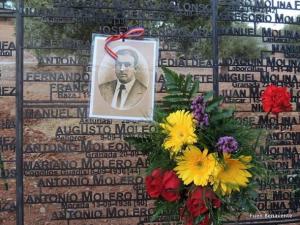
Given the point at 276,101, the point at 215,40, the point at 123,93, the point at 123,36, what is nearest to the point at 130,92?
the point at 123,93

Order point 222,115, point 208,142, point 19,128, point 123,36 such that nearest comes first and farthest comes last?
point 208,142 → point 222,115 → point 19,128 → point 123,36

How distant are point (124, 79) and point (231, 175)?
1723mm

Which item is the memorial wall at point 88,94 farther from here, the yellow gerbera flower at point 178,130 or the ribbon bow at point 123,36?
the yellow gerbera flower at point 178,130

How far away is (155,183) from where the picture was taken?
9.80ft

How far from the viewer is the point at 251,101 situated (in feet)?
16.1

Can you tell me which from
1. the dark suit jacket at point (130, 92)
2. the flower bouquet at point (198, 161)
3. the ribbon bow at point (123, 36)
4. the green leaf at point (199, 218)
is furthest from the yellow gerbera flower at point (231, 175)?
the ribbon bow at point (123, 36)

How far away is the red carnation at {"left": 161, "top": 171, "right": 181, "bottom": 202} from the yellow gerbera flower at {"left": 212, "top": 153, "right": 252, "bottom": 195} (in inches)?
8.1

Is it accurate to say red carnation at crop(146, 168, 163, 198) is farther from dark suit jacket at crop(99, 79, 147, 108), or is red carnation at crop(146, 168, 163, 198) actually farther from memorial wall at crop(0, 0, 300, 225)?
dark suit jacket at crop(99, 79, 147, 108)

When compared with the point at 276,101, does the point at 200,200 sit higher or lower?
lower

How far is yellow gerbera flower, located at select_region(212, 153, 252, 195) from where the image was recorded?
292 centimetres

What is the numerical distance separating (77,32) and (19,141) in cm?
116

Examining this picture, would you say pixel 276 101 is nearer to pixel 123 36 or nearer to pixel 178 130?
pixel 178 130

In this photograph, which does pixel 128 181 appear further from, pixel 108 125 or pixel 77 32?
pixel 77 32

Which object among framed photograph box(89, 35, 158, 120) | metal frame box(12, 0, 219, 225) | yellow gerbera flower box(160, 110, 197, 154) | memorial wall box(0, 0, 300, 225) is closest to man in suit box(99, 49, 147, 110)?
framed photograph box(89, 35, 158, 120)
